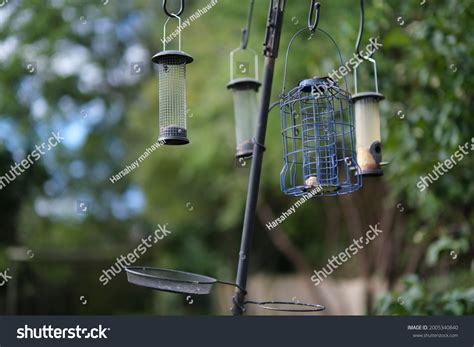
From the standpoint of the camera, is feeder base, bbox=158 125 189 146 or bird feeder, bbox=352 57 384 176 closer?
feeder base, bbox=158 125 189 146

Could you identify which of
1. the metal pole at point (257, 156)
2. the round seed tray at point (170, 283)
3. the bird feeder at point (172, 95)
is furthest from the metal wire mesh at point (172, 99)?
the round seed tray at point (170, 283)

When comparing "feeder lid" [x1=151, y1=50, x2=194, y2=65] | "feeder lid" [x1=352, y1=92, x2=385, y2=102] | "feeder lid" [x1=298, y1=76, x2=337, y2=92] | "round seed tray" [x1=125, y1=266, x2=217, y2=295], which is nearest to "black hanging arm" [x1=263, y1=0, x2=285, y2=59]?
"feeder lid" [x1=298, y1=76, x2=337, y2=92]

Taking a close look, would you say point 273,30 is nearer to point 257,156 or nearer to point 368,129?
point 257,156

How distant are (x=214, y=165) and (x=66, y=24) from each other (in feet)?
10.8

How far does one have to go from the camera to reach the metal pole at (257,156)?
281cm

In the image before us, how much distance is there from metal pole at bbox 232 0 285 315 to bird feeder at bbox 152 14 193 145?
34 centimetres

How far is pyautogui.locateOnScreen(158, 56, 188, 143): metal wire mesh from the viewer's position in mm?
3027

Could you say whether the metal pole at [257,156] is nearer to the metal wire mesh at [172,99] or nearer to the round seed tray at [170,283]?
the round seed tray at [170,283]

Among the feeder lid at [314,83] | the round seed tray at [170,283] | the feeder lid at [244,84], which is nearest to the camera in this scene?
the round seed tray at [170,283]

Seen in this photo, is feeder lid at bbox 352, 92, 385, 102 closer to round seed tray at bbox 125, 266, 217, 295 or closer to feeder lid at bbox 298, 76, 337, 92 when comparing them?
feeder lid at bbox 298, 76, 337, 92

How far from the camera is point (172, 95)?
312 centimetres

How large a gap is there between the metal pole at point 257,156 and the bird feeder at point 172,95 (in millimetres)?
344

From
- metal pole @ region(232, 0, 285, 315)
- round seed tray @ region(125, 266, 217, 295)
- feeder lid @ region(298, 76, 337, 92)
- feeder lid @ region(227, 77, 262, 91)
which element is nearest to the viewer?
round seed tray @ region(125, 266, 217, 295)

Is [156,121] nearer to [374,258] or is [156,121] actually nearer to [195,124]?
[195,124]
